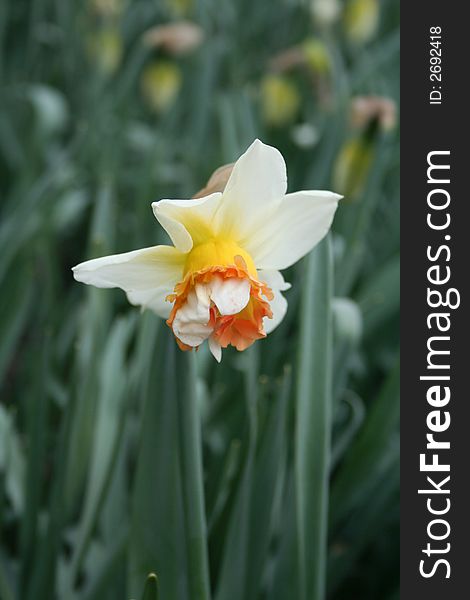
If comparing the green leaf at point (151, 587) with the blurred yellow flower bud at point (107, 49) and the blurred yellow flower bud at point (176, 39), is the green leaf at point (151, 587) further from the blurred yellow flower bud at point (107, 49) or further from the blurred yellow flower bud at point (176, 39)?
the blurred yellow flower bud at point (107, 49)

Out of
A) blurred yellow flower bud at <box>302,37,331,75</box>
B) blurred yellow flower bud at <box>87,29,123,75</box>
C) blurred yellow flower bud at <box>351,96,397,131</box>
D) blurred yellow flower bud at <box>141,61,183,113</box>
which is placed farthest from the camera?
blurred yellow flower bud at <box>87,29,123,75</box>

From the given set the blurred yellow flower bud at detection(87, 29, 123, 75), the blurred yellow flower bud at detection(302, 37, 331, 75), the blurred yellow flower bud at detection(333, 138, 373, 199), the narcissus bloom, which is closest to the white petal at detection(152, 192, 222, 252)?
the narcissus bloom

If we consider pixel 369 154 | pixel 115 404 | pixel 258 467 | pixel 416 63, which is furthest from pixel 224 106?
pixel 258 467

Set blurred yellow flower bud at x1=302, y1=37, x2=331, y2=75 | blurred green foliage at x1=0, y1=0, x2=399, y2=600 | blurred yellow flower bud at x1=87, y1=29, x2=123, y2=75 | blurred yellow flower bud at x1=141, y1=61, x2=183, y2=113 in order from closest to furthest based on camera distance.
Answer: blurred green foliage at x1=0, y1=0, x2=399, y2=600 → blurred yellow flower bud at x1=302, y1=37, x2=331, y2=75 → blurred yellow flower bud at x1=141, y1=61, x2=183, y2=113 → blurred yellow flower bud at x1=87, y1=29, x2=123, y2=75

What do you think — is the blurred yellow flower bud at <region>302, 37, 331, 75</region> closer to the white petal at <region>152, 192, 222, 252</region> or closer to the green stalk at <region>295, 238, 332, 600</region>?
the green stalk at <region>295, 238, 332, 600</region>

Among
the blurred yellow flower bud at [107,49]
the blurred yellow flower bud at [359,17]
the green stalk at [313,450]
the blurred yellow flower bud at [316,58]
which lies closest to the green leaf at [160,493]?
the green stalk at [313,450]

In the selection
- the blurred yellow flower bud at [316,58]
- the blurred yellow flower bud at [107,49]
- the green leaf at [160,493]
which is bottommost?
the green leaf at [160,493]

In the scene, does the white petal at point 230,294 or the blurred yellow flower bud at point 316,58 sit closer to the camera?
the white petal at point 230,294

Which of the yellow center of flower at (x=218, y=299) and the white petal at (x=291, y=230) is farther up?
the white petal at (x=291, y=230)
